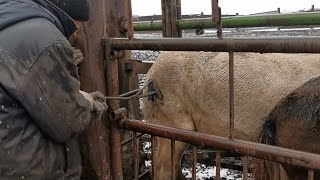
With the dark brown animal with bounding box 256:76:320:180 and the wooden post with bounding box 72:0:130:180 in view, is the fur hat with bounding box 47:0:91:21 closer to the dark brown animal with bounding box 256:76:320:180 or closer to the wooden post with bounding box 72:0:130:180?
the wooden post with bounding box 72:0:130:180

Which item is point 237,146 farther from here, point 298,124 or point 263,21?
point 263,21

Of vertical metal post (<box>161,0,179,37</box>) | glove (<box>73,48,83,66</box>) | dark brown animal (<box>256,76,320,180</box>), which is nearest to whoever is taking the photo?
glove (<box>73,48,83,66</box>)

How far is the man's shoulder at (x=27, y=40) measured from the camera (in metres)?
1.50

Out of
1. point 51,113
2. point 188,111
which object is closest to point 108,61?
point 51,113

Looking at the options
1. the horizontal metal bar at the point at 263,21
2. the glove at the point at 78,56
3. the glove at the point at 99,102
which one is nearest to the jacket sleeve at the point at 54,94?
the glove at the point at 99,102

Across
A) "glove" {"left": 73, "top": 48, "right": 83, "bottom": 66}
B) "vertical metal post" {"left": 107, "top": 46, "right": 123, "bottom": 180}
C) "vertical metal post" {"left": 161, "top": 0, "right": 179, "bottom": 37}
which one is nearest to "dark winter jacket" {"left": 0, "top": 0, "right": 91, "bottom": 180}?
"glove" {"left": 73, "top": 48, "right": 83, "bottom": 66}

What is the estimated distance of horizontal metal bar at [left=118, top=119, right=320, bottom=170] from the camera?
5.63ft

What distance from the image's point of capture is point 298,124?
2627 millimetres

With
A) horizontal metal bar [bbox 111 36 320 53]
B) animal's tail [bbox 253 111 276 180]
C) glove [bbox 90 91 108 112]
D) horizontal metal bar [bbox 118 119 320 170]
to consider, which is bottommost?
animal's tail [bbox 253 111 276 180]

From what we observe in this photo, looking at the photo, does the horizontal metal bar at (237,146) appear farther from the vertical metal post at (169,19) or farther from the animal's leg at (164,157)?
the vertical metal post at (169,19)

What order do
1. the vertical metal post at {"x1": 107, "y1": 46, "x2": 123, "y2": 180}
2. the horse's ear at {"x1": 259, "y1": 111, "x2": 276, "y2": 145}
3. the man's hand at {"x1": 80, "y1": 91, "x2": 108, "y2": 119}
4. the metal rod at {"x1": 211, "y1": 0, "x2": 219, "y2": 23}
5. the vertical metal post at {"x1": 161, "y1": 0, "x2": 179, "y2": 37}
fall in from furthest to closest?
the vertical metal post at {"x1": 161, "y1": 0, "x2": 179, "y2": 37} < the horse's ear at {"x1": 259, "y1": 111, "x2": 276, "y2": 145} < the vertical metal post at {"x1": 107, "y1": 46, "x2": 123, "y2": 180} < the man's hand at {"x1": 80, "y1": 91, "x2": 108, "y2": 119} < the metal rod at {"x1": 211, "y1": 0, "x2": 219, "y2": 23}

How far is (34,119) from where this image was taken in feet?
5.13

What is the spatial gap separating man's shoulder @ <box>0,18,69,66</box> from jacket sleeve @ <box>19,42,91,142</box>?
25 mm

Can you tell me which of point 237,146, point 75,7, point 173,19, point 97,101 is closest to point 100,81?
point 97,101
